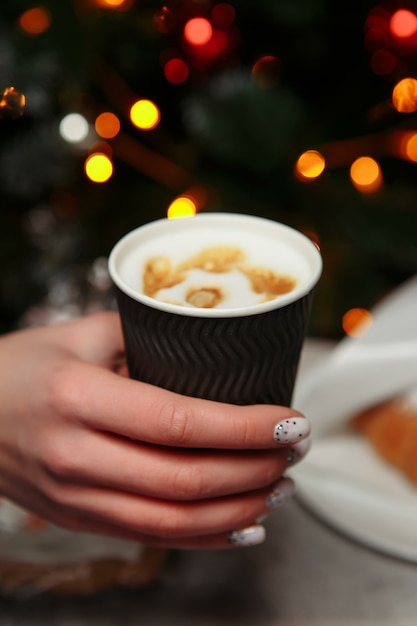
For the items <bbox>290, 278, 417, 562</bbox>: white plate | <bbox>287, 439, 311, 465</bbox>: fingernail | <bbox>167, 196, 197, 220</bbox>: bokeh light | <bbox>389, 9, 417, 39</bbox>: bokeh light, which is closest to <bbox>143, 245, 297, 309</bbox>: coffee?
<bbox>287, 439, 311, 465</bbox>: fingernail

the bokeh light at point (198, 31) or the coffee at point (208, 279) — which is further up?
the bokeh light at point (198, 31)

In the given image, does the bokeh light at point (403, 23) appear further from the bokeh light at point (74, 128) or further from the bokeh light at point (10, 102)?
the bokeh light at point (10, 102)

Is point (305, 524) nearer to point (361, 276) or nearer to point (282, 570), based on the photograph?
point (282, 570)

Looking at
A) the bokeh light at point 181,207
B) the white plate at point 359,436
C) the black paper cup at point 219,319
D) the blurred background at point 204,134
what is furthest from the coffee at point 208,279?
the bokeh light at point 181,207

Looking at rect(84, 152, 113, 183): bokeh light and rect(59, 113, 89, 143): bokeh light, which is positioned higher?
rect(59, 113, 89, 143): bokeh light

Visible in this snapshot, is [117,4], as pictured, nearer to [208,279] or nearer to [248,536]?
[208,279]

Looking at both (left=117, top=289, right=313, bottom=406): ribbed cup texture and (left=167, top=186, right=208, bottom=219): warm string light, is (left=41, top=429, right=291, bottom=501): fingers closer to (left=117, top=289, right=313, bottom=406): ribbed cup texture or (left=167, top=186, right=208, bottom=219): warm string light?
(left=117, top=289, right=313, bottom=406): ribbed cup texture

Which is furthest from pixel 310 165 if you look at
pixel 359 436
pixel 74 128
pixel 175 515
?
pixel 175 515
